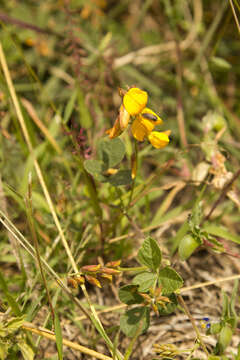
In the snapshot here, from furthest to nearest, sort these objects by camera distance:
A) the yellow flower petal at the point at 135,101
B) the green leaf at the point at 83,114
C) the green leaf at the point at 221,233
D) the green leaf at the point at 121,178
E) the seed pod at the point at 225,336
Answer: the green leaf at the point at 83,114, the green leaf at the point at 221,233, the green leaf at the point at 121,178, the seed pod at the point at 225,336, the yellow flower petal at the point at 135,101

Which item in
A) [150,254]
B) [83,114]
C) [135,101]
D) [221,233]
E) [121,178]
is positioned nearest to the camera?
[135,101]

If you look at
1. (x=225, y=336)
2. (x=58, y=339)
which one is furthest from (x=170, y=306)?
(x=58, y=339)

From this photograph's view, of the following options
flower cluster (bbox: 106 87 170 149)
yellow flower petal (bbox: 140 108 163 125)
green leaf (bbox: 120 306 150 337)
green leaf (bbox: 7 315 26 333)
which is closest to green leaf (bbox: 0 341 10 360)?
green leaf (bbox: 7 315 26 333)

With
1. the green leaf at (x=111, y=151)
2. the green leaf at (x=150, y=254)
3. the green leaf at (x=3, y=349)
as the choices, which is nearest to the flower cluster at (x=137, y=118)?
the green leaf at (x=111, y=151)

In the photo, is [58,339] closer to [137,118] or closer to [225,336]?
[225,336]

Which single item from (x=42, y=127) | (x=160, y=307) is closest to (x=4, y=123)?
(x=42, y=127)

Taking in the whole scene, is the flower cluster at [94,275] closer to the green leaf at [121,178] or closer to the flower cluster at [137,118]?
the green leaf at [121,178]
